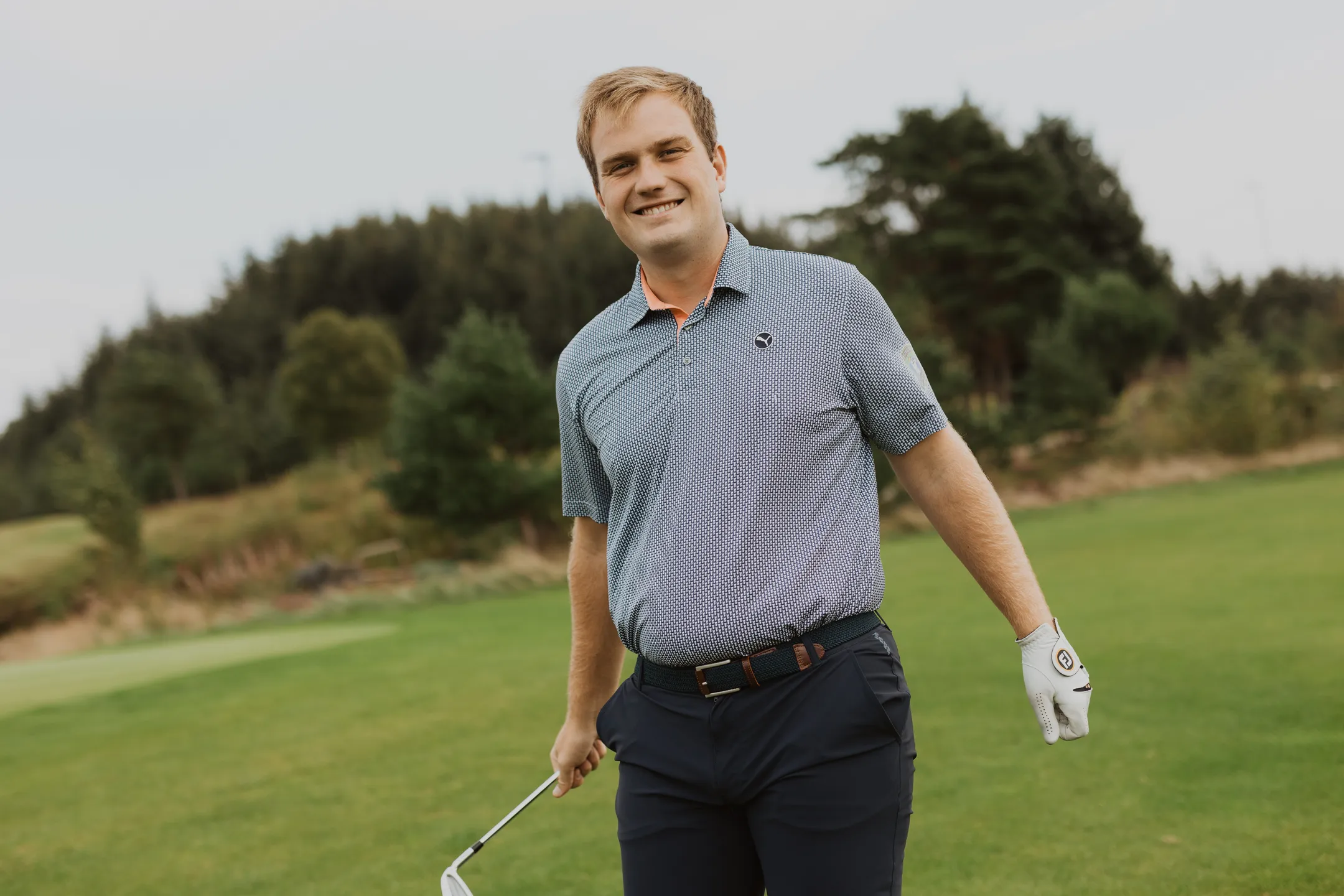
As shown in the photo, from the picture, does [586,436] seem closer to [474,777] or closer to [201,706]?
[474,777]

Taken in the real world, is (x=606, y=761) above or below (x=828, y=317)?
below

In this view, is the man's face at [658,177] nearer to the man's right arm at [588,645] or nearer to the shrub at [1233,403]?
the man's right arm at [588,645]

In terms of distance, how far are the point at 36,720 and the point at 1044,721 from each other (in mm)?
10530

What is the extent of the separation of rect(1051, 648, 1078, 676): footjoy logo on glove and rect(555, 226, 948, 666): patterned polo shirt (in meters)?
0.35

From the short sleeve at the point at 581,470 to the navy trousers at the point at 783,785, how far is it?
0.56m

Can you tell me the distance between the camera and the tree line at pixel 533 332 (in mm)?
28969

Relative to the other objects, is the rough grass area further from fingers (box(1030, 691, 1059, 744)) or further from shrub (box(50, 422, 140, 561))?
fingers (box(1030, 691, 1059, 744))

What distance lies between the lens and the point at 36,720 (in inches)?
435

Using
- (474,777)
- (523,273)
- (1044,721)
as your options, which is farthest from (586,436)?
(523,273)

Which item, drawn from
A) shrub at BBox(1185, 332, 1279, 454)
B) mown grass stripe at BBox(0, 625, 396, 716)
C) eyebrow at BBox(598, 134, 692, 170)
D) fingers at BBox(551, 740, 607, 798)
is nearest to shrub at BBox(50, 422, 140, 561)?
mown grass stripe at BBox(0, 625, 396, 716)

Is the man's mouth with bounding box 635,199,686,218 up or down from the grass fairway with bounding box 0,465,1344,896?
up

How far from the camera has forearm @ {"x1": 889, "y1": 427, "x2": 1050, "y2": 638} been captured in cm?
261

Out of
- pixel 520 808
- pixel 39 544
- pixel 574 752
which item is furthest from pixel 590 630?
pixel 39 544

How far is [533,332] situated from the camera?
5297 centimetres
